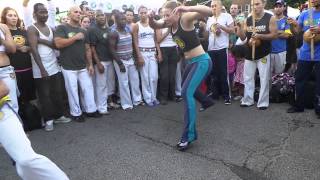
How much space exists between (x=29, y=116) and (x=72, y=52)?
1252 millimetres

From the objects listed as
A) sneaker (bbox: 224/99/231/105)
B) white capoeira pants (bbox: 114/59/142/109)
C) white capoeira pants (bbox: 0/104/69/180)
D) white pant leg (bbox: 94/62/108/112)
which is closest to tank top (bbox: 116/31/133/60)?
white capoeira pants (bbox: 114/59/142/109)

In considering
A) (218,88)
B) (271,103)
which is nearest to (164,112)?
(218,88)

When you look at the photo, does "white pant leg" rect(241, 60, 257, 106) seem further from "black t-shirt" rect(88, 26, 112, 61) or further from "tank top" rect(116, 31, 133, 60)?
"black t-shirt" rect(88, 26, 112, 61)

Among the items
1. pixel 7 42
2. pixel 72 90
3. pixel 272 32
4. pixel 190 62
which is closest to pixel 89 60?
pixel 72 90

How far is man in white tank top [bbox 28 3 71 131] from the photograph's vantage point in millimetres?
6016

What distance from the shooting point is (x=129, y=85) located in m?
7.62

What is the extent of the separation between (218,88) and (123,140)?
2.96 m

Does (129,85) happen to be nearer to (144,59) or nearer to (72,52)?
(144,59)

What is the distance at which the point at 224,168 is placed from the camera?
4.36 meters

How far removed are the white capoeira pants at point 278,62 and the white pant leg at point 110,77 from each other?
9.86ft

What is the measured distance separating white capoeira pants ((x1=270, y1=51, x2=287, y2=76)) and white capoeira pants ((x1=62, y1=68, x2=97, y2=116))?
3396 millimetres

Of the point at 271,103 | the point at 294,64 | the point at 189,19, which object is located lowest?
the point at 271,103

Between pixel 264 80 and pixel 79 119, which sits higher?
pixel 264 80

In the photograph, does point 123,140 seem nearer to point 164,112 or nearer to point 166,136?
point 166,136
